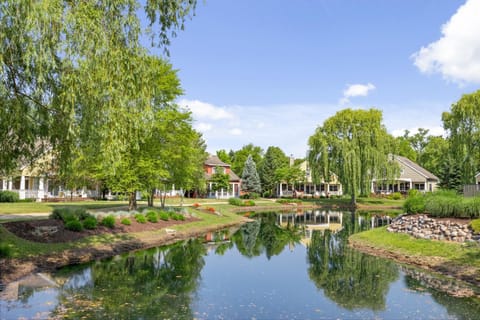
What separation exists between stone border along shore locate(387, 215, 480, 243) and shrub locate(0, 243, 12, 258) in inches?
701

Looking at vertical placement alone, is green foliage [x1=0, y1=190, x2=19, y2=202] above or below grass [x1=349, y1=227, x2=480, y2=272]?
above

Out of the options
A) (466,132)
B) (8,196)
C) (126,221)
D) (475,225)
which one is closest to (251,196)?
(466,132)

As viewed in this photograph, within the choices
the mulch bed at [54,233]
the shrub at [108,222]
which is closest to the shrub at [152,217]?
the mulch bed at [54,233]

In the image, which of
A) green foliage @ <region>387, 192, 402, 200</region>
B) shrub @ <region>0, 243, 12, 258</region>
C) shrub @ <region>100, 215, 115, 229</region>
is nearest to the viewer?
shrub @ <region>0, 243, 12, 258</region>

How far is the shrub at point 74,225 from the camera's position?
1852 cm

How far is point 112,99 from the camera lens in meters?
12.1

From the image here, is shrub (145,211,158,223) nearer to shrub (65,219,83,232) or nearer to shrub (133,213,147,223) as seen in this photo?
shrub (133,213,147,223)

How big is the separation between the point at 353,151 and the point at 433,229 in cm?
2567

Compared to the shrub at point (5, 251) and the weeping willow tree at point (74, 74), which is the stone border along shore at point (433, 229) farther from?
the shrub at point (5, 251)

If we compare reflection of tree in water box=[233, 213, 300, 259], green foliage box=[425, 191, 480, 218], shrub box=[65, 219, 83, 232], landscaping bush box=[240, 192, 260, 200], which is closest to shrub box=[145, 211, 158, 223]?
reflection of tree in water box=[233, 213, 300, 259]

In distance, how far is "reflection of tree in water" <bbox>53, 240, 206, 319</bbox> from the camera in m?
10.0

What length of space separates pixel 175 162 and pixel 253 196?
31504 millimetres

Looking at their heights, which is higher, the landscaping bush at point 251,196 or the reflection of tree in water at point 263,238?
the landscaping bush at point 251,196

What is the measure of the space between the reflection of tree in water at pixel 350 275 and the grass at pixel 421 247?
1433mm
